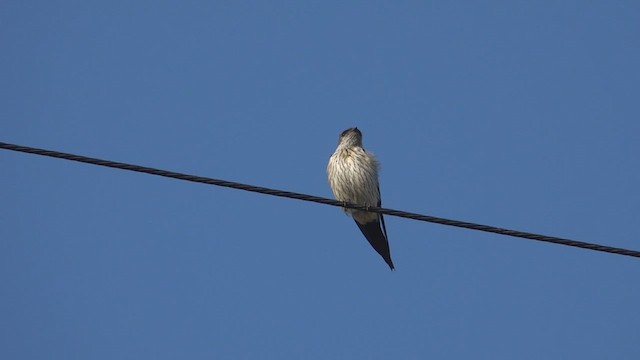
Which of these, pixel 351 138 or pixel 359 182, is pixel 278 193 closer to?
pixel 359 182

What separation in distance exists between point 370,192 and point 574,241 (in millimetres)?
4332

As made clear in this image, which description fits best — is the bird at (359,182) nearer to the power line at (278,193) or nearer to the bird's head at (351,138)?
the bird's head at (351,138)

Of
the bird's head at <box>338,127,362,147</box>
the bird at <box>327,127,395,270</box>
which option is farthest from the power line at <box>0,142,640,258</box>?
the bird's head at <box>338,127,362,147</box>

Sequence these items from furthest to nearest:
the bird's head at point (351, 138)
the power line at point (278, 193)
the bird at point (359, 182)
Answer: the bird's head at point (351, 138) → the bird at point (359, 182) → the power line at point (278, 193)

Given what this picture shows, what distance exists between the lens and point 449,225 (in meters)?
6.82

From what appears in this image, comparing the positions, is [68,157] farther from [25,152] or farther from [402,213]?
[402,213]

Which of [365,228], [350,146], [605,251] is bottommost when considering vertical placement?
[605,251]

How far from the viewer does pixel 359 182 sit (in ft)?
34.3

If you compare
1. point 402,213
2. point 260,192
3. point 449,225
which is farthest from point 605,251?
point 260,192

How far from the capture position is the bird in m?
10.5

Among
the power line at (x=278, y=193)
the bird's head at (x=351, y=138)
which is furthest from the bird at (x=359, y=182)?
the power line at (x=278, y=193)

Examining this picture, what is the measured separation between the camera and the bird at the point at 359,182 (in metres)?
10.5

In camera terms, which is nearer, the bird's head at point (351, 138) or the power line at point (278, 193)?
the power line at point (278, 193)

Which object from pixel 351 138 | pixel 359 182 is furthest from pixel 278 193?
pixel 351 138
